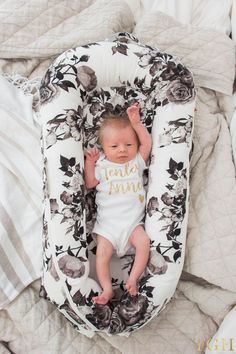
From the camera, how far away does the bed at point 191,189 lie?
4.22ft

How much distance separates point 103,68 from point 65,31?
32cm

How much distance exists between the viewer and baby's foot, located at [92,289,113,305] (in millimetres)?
1201

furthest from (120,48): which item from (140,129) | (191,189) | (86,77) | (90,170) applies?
(191,189)

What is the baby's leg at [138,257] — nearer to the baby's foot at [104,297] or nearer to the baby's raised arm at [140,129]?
the baby's foot at [104,297]

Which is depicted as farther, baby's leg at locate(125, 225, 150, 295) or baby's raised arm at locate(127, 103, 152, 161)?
baby's raised arm at locate(127, 103, 152, 161)

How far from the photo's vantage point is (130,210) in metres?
1.32

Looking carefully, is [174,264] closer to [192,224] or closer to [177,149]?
[192,224]

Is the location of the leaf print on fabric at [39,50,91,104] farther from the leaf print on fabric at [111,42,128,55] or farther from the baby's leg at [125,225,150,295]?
the baby's leg at [125,225,150,295]

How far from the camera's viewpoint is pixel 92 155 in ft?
4.44

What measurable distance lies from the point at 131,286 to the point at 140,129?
0.45m

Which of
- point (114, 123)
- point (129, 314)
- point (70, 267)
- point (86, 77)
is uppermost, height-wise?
point (86, 77)

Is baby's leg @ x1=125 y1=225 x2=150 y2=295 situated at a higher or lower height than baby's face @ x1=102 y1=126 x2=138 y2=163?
lower

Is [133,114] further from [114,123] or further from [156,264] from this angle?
[156,264]

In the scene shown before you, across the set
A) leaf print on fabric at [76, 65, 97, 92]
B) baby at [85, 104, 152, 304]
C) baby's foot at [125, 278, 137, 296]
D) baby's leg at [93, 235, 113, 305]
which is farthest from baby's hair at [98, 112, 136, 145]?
baby's foot at [125, 278, 137, 296]
